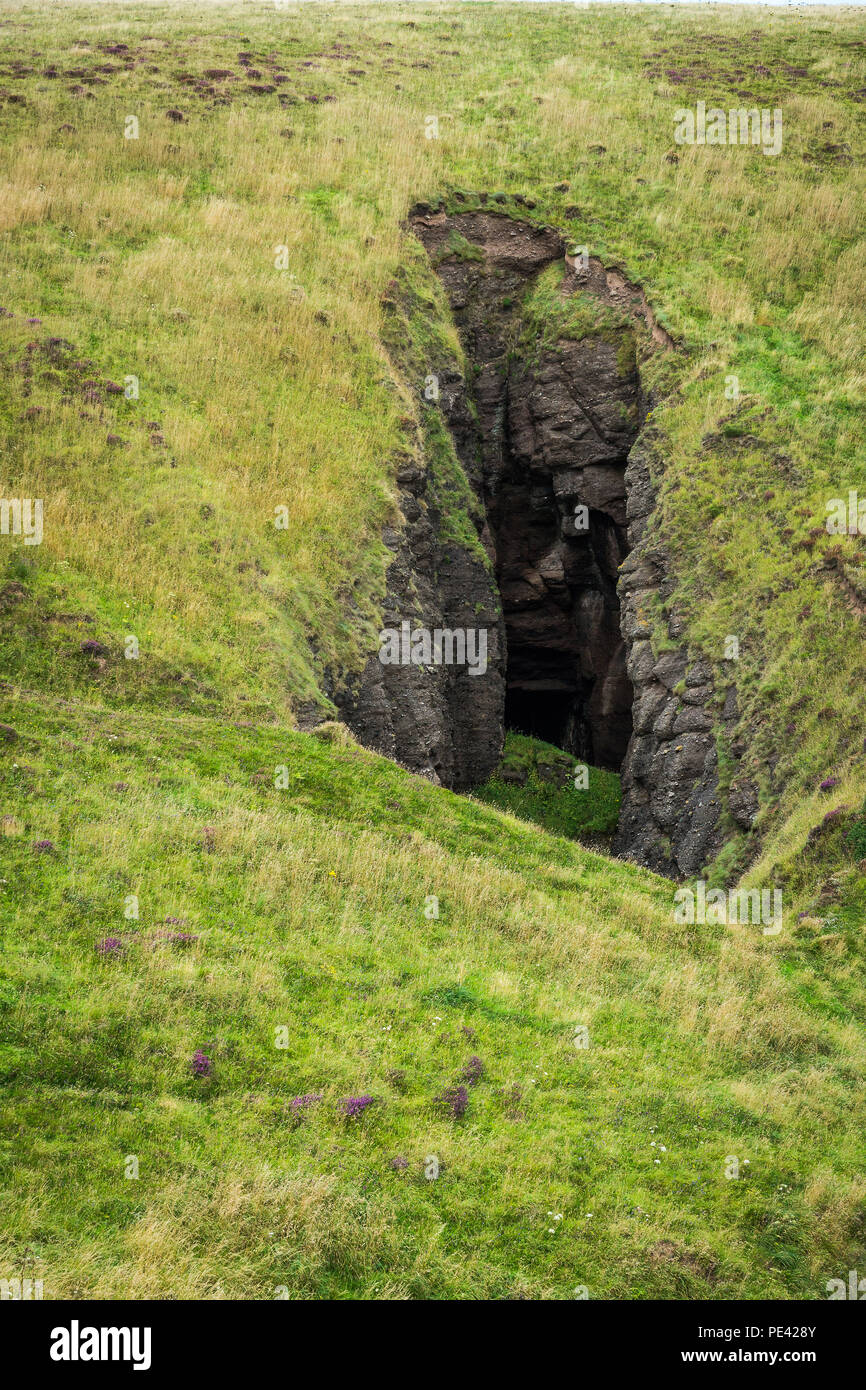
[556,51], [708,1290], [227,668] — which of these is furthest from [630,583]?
[556,51]

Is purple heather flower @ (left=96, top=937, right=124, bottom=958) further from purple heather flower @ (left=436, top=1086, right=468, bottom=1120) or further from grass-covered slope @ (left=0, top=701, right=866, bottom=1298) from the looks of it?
purple heather flower @ (left=436, top=1086, right=468, bottom=1120)

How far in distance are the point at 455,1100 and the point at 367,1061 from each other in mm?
1275

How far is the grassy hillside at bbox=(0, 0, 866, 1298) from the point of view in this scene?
500 inches

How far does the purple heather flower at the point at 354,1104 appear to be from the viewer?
13625 mm

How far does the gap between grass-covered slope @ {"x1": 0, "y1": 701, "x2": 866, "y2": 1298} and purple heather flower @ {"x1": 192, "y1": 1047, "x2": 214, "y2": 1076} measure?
4cm

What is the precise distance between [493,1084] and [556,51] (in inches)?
2568

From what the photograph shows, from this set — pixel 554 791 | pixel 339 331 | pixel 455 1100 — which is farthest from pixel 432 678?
pixel 455 1100

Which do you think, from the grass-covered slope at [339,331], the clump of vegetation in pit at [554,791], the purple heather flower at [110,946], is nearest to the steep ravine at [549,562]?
the clump of vegetation in pit at [554,791]

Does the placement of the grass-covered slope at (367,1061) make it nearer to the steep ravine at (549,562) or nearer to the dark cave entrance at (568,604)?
the steep ravine at (549,562)

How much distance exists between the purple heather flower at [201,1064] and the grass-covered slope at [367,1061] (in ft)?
0.15

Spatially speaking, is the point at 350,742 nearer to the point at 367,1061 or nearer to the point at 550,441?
the point at 367,1061

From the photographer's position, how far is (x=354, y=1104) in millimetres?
13734

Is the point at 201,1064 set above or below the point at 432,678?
below
